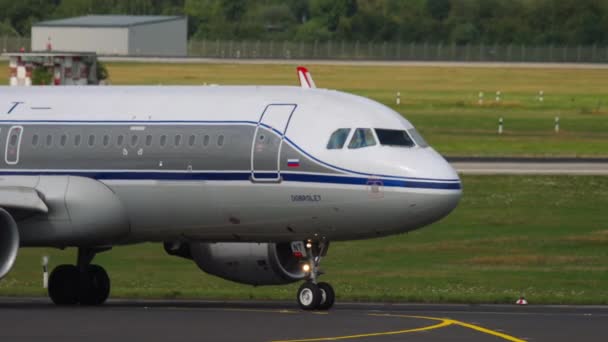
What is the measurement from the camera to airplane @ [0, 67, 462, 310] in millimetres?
31297

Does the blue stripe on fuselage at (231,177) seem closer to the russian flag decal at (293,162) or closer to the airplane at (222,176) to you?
the airplane at (222,176)

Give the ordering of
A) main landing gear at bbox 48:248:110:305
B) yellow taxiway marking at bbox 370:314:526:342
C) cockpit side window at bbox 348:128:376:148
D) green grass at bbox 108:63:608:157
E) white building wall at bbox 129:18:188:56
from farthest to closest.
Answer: white building wall at bbox 129:18:188:56 < green grass at bbox 108:63:608:157 < main landing gear at bbox 48:248:110:305 < cockpit side window at bbox 348:128:376:148 < yellow taxiway marking at bbox 370:314:526:342

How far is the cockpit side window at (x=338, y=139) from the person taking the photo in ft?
104

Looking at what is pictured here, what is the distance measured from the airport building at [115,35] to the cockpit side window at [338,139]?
134 metres

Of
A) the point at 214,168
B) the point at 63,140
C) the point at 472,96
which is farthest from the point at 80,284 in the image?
the point at 472,96

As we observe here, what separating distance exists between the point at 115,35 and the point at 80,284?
148 meters

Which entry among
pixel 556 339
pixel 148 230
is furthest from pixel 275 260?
pixel 556 339

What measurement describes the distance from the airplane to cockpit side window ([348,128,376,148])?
0.06 feet

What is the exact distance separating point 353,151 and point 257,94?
9.03ft

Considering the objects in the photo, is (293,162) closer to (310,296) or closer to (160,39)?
(310,296)

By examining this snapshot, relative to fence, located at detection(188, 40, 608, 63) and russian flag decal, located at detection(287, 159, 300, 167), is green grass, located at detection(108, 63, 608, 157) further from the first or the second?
russian flag decal, located at detection(287, 159, 300, 167)

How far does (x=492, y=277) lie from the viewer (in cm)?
4262

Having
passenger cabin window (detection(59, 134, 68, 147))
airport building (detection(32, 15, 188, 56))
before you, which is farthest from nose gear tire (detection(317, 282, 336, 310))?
airport building (detection(32, 15, 188, 56))

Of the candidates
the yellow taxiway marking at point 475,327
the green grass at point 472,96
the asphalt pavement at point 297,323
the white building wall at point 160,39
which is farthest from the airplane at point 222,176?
the white building wall at point 160,39
